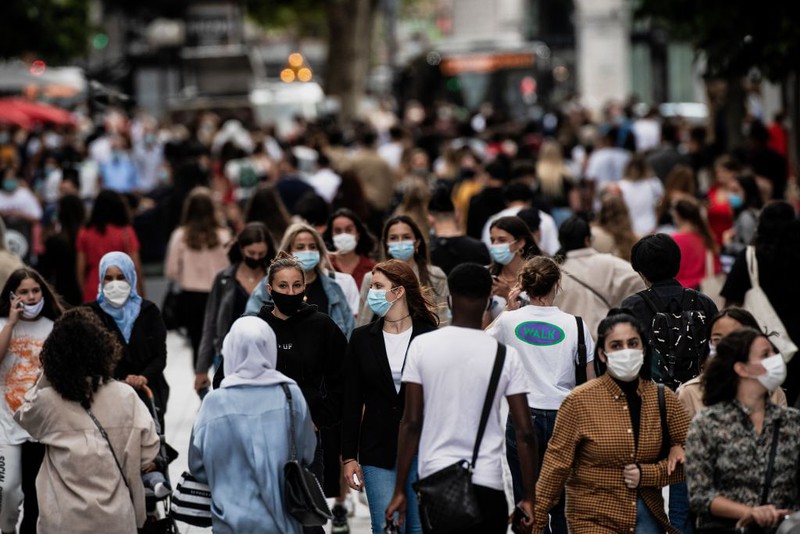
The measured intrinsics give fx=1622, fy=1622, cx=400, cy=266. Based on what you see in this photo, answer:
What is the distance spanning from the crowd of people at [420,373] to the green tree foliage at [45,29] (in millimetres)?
24842

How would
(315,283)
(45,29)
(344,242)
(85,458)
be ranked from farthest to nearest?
(45,29)
(344,242)
(315,283)
(85,458)

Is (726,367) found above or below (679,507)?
above

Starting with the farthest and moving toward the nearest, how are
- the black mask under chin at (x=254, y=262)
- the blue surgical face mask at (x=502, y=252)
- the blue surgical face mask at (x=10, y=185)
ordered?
the blue surgical face mask at (x=10, y=185), the black mask under chin at (x=254, y=262), the blue surgical face mask at (x=502, y=252)

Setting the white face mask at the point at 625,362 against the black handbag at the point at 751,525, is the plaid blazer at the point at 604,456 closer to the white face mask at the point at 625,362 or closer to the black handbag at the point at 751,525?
the white face mask at the point at 625,362

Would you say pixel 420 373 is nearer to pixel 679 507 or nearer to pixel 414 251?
pixel 679 507

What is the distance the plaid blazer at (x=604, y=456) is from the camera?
679 cm

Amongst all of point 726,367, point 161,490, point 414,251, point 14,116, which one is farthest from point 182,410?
point 14,116

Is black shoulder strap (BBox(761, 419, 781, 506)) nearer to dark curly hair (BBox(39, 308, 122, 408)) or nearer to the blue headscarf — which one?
dark curly hair (BBox(39, 308, 122, 408))

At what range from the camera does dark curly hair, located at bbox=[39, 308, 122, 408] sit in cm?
725

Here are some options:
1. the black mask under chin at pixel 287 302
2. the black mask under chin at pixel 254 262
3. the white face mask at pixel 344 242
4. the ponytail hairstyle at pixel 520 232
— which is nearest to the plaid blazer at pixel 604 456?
the black mask under chin at pixel 287 302

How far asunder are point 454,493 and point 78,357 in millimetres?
1949

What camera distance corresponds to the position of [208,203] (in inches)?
489

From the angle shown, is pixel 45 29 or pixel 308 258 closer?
pixel 308 258

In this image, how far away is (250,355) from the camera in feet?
22.0
